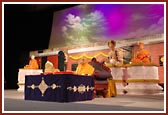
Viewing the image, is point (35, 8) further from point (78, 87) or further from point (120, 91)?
point (78, 87)

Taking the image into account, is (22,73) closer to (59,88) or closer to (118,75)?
(118,75)

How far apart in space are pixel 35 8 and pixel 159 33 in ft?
20.6


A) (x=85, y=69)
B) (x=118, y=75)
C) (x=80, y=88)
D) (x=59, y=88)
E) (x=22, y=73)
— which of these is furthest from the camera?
(x=22, y=73)

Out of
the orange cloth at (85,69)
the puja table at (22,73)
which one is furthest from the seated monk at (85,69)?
the puja table at (22,73)

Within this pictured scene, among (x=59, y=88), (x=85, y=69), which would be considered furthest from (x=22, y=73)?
(x=59, y=88)

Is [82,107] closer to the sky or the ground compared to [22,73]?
closer to the ground

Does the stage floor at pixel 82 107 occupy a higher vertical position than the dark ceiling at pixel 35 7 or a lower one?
lower

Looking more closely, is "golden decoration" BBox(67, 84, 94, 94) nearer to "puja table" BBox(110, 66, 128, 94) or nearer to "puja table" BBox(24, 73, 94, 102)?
"puja table" BBox(24, 73, 94, 102)

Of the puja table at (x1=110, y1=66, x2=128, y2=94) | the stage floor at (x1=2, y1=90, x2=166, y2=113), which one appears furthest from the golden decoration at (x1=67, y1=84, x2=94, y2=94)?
the puja table at (x1=110, y1=66, x2=128, y2=94)

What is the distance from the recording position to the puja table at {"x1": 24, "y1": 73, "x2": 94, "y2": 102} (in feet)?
16.4

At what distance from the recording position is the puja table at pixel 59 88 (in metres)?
5.01

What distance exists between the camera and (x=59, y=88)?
502 centimetres

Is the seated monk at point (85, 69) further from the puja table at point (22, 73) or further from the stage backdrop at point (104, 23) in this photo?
the puja table at point (22, 73)

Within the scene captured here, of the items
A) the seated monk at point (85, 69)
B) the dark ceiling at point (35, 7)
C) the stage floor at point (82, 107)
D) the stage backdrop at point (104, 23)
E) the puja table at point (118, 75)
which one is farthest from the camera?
the dark ceiling at point (35, 7)
